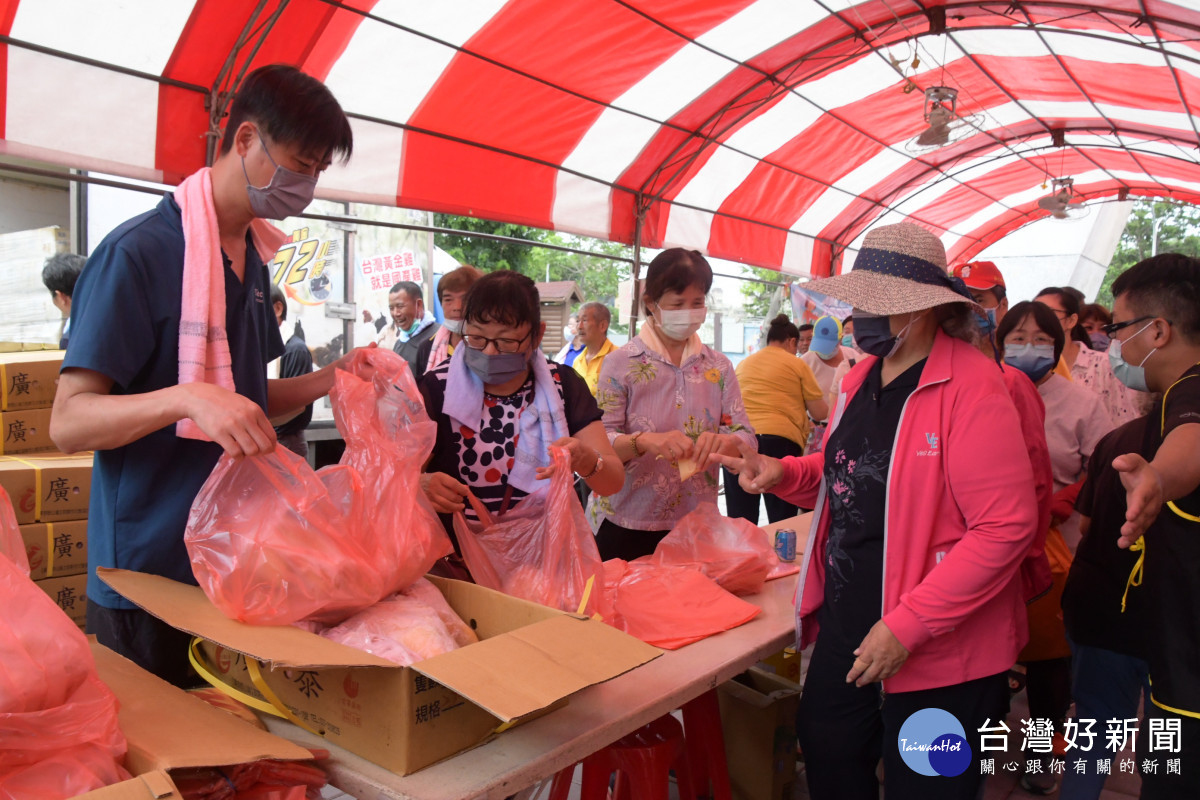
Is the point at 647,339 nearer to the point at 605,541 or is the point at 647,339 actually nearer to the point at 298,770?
the point at 605,541

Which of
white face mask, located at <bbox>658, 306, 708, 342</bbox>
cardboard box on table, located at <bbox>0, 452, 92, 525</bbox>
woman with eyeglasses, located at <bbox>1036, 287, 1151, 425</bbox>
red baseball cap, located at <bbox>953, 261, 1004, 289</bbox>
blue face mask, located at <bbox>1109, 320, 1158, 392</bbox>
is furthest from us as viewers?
red baseball cap, located at <bbox>953, 261, 1004, 289</bbox>

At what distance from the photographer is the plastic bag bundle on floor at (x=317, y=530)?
4.09 ft

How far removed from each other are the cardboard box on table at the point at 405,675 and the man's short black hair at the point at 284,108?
0.81 m

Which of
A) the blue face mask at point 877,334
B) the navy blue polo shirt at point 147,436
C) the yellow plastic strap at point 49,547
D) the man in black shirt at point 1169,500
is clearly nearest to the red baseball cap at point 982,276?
the man in black shirt at point 1169,500

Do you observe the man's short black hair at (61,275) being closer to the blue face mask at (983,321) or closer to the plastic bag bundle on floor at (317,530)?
the plastic bag bundle on floor at (317,530)

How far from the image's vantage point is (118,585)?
4.03 ft

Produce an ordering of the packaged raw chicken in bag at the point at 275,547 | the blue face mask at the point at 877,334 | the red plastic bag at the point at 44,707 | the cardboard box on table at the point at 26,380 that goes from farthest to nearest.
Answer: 1. the cardboard box on table at the point at 26,380
2. the blue face mask at the point at 877,334
3. the packaged raw chicken in bag at the point at 275,547
4. the red plastic bag at the point at 44,707

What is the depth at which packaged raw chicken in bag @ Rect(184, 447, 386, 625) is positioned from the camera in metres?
1.24

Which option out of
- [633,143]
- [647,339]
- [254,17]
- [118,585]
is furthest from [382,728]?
[633,143]

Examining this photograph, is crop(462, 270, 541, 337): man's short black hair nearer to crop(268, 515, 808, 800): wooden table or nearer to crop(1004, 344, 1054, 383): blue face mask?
crop(268, 515, 808, 800): wooden table

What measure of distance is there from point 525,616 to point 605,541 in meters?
1.21

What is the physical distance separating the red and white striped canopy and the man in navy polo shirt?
3.18 m

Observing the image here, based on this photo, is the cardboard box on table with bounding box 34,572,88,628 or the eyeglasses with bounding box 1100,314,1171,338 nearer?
the eyeglasses with bounding box 1100,314,1171,338

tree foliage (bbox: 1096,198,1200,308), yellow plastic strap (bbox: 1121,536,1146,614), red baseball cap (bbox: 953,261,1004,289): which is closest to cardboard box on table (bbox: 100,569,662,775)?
yellow plastic strap (bbox: 1121,536,1146,614)
